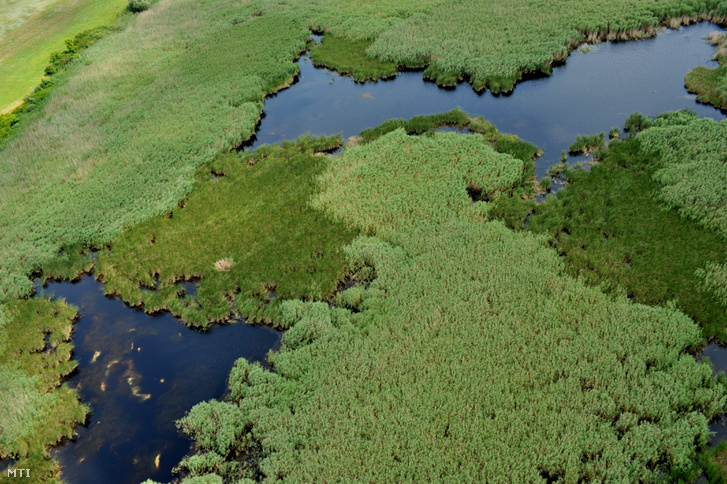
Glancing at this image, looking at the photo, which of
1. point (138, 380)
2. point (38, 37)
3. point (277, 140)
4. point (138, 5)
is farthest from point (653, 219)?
point (38, 37)

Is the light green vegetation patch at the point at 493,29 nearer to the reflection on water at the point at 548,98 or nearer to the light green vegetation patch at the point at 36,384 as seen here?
the reflection on water at the point at 548,98

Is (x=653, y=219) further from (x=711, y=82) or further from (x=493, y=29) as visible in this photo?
(x=493, y=29)

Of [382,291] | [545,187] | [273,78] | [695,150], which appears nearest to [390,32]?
[273,78]

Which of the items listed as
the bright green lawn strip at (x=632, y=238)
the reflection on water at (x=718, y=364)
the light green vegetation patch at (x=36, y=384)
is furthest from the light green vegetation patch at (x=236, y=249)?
the reflection on water at (x=718, y=364)

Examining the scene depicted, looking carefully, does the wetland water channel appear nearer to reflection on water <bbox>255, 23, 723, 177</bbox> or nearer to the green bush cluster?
reflection on water <bbox>255, 23, 723, 177</bbox>

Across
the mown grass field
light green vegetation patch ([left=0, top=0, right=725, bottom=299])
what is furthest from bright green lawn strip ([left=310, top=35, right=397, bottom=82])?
the mown grass field
